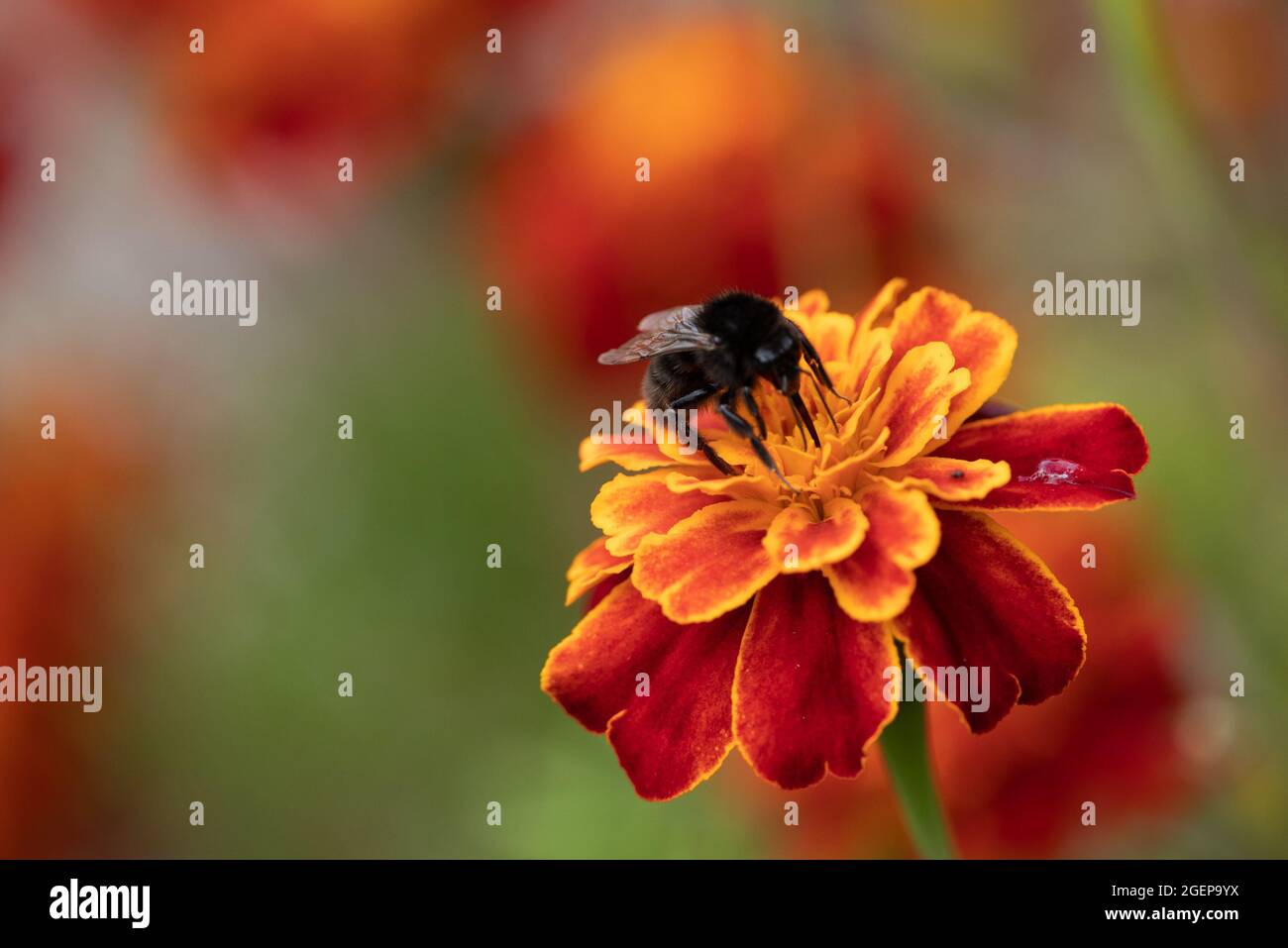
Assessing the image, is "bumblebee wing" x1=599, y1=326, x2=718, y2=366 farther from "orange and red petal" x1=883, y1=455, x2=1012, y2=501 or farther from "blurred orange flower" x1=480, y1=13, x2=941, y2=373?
"blurred orange flower" x1=480, y1=13, x2=941, y2=373

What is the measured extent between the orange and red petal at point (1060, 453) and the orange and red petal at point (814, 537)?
4 cm

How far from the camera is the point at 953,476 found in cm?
35

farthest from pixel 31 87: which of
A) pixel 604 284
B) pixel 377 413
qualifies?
pixel 604 284

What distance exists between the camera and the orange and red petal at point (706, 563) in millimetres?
336

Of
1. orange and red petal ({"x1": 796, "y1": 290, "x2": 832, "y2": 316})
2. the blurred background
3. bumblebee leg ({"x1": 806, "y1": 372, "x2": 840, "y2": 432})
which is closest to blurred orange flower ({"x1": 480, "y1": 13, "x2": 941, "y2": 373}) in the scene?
the blurred background

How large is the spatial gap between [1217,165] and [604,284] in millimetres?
361

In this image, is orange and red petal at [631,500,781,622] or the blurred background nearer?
orange and red petal at [631,500,781,622]

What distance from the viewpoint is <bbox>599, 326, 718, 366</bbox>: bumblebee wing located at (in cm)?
43

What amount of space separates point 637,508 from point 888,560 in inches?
3.6

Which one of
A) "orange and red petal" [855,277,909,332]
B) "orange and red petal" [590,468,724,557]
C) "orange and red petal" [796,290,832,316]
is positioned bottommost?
"orange and red petal" [590,468,724,557]

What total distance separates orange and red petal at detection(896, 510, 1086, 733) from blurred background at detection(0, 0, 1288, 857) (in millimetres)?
240

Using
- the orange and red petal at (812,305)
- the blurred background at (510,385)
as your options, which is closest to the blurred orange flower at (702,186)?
the blurred background at (510,385)

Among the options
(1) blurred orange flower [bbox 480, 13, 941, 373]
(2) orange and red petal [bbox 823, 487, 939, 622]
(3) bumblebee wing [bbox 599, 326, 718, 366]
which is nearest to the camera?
(2) orange and red petal [bbox 823, 487, 939, 622]

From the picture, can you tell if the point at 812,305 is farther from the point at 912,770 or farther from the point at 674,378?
the point at 912,770
